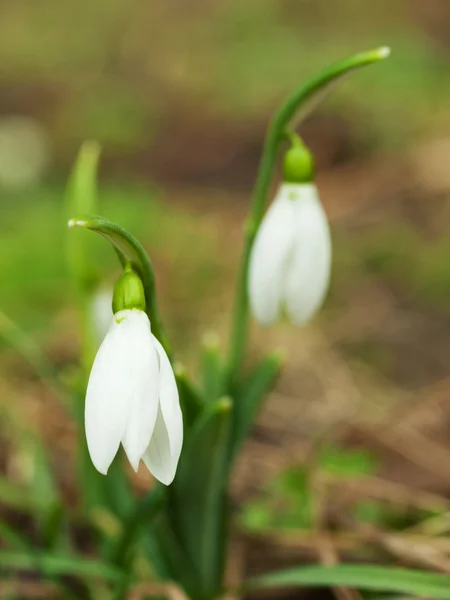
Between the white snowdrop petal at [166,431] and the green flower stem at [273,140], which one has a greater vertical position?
the green flower stem at [273,140]

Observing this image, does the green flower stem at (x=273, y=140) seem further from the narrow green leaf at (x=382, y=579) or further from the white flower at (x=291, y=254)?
the narrow green leaf at (x=382, y=579)

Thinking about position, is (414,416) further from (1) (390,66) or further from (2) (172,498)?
(1) (390,66)

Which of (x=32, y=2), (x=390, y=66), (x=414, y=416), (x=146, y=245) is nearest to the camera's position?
(x=414, y=416)

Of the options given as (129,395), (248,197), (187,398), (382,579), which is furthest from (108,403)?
(248,197)

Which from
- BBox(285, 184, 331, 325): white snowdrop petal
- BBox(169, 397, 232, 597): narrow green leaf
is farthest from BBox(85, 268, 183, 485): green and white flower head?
BBox(285, 184, 331, 325): white snowdrop petal

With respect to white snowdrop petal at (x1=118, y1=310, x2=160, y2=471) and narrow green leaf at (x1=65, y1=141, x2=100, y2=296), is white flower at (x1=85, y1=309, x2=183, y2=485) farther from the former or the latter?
narrow green leaf at (x1=65, y1=141, x2=100, y2=296)

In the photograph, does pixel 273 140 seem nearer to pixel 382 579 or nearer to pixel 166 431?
pixel 166 431

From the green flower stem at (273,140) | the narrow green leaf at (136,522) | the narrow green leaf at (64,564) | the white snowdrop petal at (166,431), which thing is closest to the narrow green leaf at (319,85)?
the green flower stem at (273,140)

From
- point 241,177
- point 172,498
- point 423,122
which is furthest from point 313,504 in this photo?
point 423,122
